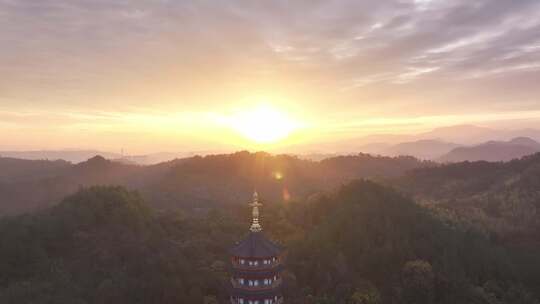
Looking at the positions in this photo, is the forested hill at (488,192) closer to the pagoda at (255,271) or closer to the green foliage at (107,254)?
the green foliage at (107,254)

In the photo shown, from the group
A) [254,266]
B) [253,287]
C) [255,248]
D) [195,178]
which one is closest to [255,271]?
[254,266]

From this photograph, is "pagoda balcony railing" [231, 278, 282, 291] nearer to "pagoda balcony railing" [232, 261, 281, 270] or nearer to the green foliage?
"pagoda balcony railing" [232, 261, 281, 270]

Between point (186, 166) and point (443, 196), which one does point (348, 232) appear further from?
point (186, 166)

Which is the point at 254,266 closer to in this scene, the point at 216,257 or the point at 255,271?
the point at 255,271

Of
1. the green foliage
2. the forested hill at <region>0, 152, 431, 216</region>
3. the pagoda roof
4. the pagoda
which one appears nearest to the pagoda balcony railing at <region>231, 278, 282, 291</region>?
the pagoda

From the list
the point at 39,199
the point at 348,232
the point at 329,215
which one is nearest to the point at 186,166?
the point at 39,199

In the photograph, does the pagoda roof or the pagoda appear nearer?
the pagoda
